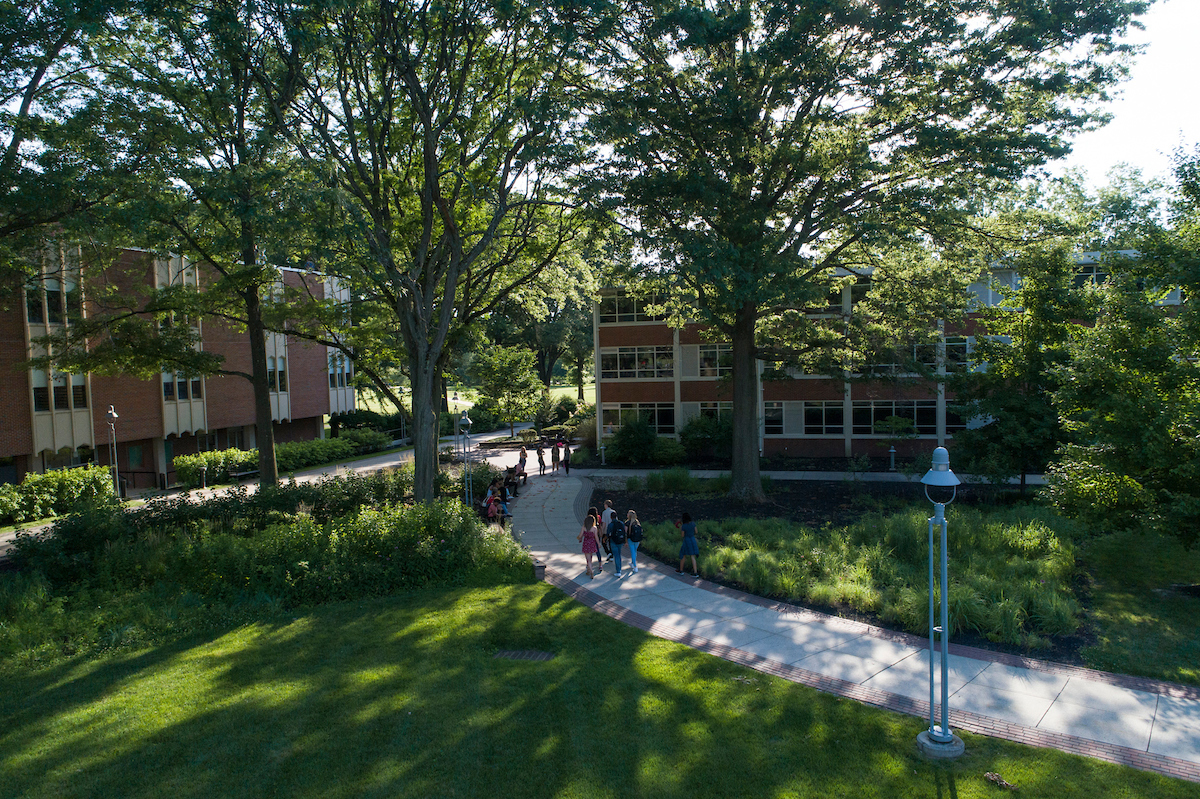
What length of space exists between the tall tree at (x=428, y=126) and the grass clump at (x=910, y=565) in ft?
27.2

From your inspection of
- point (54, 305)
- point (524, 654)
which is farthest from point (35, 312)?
point (524, 654)

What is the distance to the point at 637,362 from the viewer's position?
116ft

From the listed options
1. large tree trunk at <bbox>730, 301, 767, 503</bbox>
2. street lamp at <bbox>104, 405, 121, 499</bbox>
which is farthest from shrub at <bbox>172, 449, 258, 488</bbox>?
large tree trunk at <bbox>730, 301, 767, 503</bbox>

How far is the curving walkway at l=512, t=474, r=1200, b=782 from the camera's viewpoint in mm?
7746

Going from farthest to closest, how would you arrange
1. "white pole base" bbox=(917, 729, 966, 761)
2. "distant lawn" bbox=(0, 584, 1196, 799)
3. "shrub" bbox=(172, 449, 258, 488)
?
"shrub" bbox=(172, 449, 258, 488) < "white pole base" bbox=(917, 729, 966, 761) < "distant lawn" bbox=(0, 584, 1196, 799)

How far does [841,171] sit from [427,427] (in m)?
13.5

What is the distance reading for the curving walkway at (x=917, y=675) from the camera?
7746mm

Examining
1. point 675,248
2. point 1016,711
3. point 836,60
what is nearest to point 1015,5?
point 836,60

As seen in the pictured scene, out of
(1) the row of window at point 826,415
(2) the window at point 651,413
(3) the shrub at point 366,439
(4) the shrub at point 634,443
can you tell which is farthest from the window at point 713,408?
(3) the shrub at point 366,439

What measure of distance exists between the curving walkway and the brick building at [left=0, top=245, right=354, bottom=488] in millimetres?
16188

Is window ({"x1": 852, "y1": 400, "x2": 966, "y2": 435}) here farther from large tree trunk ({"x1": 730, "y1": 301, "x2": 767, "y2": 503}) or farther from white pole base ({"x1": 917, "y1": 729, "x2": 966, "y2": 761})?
white pole base ({"x1": 917, "y1": 729, "x2": 966, "y2": 761})

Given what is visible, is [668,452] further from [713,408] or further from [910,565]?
[910,565]

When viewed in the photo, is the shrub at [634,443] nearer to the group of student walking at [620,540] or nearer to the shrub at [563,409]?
the group of student walking at [620,540]

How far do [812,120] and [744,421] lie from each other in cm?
956
